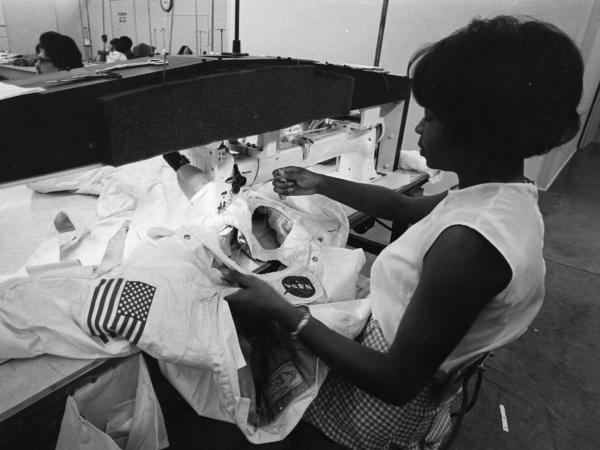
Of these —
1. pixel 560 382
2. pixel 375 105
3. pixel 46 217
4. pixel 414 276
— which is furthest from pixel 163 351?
pixel 560 382

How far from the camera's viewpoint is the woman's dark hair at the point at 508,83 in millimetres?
598

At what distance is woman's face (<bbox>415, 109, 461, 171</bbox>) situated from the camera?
71cm

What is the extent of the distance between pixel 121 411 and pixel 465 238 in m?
0.74

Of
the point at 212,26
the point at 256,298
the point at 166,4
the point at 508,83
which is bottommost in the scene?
the point at 256,298

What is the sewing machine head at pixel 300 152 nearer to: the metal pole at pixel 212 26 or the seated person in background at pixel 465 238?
the seated person in background at pixel 465 238

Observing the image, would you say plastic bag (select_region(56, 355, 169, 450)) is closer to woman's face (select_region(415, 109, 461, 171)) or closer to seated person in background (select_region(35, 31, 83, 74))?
woman's face (select_region(415, 109, 461, 171))

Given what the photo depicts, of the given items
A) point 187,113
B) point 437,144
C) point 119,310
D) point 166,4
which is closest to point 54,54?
point 187,113

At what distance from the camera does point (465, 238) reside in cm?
64

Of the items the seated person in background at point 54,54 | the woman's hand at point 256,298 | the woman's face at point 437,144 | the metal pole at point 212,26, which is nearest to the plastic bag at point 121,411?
the woman's hand at point 256,298

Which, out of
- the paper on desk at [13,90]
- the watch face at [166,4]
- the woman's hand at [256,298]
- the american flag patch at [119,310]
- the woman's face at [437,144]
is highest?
the watch face at [166,4]

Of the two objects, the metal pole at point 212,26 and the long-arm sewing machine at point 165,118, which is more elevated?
the metal pole at point 212,26

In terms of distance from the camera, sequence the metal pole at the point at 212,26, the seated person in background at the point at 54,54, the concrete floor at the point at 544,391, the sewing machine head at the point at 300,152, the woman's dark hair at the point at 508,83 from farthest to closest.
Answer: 1. the metal pole at the point at 212,26
2. the seated person in background at the point at 54,54
3. the concrete floor at the point at 544,391
4. the sewing machine head at the point at 300,152
5. the woman's dark hair at the point at 508,83

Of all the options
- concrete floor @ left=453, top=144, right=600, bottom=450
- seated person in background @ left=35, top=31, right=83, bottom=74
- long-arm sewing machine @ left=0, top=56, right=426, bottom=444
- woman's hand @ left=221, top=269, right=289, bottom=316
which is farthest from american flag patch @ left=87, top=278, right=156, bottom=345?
seated person in background @ left=35, top=31, right=83, bottom=74

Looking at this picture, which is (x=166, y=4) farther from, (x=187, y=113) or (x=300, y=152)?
(x=187, y=113)
